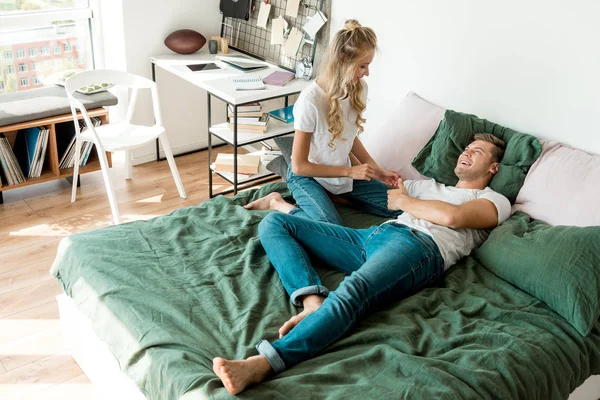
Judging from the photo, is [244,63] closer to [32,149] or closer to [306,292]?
[32,149]

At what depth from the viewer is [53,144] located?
3.39 m

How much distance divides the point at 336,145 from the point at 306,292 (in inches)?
30.8

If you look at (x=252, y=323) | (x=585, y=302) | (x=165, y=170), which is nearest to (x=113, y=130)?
(x=165, y=170)

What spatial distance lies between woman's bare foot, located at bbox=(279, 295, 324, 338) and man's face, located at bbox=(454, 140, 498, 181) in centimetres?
82

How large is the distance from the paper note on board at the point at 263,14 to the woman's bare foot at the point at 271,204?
4.39 feet

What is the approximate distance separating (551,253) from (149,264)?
4.26ft

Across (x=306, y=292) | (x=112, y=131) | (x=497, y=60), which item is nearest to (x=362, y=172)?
(x=306, y=292)

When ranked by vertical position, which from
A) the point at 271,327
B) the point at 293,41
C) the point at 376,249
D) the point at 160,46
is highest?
the point at 293,41

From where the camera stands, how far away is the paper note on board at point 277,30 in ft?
11.6

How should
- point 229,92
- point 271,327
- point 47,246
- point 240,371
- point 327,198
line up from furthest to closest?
point 229,92, point 47,246, point 327,198, point 271,327, point 240,371

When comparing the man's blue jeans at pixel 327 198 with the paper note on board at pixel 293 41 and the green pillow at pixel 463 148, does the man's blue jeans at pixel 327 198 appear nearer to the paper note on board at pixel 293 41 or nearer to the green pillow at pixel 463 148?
the green pillow at pixel 463 148

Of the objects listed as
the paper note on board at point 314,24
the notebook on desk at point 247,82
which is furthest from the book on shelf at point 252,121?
the paper note on board at point 314,24

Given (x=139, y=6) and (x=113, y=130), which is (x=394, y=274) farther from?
(x=139, y=6)

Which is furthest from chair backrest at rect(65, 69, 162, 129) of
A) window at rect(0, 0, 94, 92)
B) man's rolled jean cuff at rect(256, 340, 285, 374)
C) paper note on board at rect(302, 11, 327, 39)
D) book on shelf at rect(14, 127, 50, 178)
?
man's rolled jean cuff at rect(256, 340, 285, 374)
